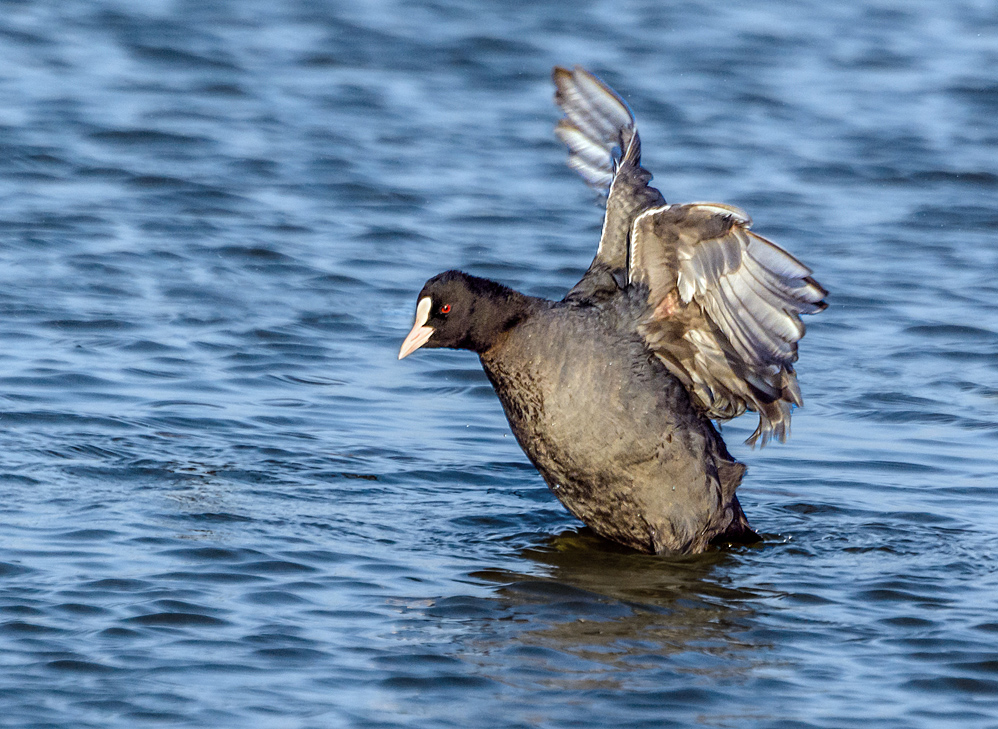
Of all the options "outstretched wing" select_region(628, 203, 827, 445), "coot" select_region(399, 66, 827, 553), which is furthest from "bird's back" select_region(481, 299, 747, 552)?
"outstretched wing" select_region(628, 203, 827, 445)

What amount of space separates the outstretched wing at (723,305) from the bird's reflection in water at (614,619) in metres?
0.63

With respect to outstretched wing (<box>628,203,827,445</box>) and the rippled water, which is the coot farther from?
the rippled water

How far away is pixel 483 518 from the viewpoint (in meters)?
6.11

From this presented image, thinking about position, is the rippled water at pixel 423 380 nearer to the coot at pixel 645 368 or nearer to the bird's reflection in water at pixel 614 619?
the bird's reflection in water at pixel 614 619

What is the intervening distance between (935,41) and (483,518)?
10.7m

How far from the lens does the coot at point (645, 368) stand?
17.7 feet

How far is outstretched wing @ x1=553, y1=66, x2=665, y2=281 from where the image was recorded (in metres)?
6.19

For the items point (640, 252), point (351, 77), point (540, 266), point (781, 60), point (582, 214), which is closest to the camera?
point (640, 252)

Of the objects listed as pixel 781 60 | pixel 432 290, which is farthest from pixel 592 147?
pixel 781 60

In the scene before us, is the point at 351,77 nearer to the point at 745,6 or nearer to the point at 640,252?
the point at 745,6

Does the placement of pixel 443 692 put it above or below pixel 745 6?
below

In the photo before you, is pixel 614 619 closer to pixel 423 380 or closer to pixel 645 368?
pixel 645 368

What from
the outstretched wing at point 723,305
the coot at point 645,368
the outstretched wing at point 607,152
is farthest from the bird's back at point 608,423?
the outstretched wing at point 607,152

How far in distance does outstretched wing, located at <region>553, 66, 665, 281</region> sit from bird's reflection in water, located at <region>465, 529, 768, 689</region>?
3.62 ft
